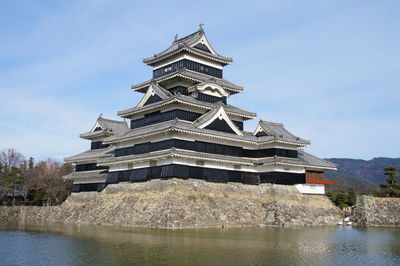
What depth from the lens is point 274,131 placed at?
41.3 meters

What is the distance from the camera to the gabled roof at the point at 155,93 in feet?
124

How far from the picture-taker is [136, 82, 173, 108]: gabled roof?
124ft

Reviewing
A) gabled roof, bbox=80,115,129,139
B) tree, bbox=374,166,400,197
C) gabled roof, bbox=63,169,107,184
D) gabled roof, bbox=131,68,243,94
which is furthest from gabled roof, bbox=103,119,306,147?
tree, bbox=374,166,400,197

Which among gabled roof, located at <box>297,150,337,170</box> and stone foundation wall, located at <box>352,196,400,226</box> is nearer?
stone foundation wall, located at <box>352,196,400,226</box>

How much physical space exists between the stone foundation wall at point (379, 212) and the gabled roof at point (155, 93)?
2101 centimetres

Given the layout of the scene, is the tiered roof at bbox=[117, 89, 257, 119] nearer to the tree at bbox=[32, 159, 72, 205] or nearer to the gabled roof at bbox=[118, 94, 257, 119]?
the gabled roof at bbox=[118, 94, 257, 119]

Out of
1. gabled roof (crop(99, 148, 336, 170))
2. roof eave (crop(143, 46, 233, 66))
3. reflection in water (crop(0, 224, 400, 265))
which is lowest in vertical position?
reflection in water (crop(0, 224, 400, 265))

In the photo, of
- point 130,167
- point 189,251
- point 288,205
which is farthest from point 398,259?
point 130,167

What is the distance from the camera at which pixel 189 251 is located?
18.3 m

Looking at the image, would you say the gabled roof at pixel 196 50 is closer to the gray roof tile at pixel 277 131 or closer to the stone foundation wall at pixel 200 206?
the gray roof tile at pixel 277 131

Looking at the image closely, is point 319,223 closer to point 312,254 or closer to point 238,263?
point 312,254

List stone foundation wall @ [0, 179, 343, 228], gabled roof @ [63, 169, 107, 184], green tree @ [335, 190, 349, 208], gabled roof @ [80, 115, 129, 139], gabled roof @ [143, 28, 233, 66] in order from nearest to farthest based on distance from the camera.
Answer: stone foundation wall @ [0, 179, 343, 228] < gabled roof @ [143, 28, 233, 66] < gabled roof @ [63, 169, 107, 184] < gabled roof @ [80, 115, 129, 139] < green tree @ [335, 190, 349, 208]

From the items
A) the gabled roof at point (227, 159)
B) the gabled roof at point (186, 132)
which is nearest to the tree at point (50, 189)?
the gabled roof at point (227, 159)

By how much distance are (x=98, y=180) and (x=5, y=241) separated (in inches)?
878
